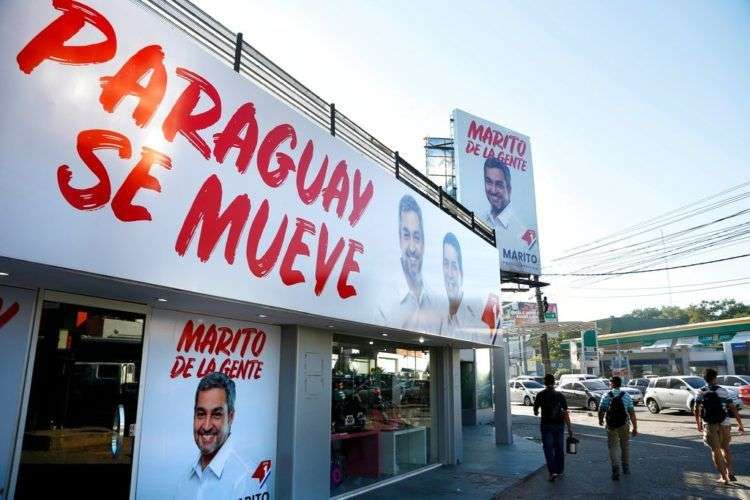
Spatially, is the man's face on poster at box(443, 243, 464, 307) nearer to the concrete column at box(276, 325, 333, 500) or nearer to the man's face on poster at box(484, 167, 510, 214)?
the concrete column at box(276, 325, 333, 500)

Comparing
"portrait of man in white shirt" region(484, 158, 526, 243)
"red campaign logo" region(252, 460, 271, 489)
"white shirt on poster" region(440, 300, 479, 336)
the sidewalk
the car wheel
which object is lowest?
the sidewalk

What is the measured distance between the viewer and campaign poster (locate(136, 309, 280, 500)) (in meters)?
5.48

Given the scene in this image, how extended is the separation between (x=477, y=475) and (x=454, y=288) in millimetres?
3662

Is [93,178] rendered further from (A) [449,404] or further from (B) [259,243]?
(A) [449,404]

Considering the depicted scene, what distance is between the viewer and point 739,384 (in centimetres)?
2527

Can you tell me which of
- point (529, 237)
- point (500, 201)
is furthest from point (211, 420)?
point (529, 237)

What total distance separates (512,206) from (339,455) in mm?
14361

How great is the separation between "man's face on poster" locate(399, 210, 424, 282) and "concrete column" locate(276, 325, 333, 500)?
1.90 meters

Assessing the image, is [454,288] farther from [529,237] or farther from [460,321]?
[529,237]

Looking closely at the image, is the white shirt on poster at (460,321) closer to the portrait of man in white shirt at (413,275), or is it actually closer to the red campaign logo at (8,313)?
the portrait of man in white shirt at (413,275)

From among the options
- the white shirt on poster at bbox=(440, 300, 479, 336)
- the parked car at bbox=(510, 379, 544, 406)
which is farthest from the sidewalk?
the parked car at bbox=(510, 379, 544, 406)

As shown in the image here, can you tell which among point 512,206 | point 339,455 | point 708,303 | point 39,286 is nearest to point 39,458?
point 39,286

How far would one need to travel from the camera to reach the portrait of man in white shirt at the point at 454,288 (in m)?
10.2

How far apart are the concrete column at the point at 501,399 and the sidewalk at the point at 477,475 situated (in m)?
0.30
